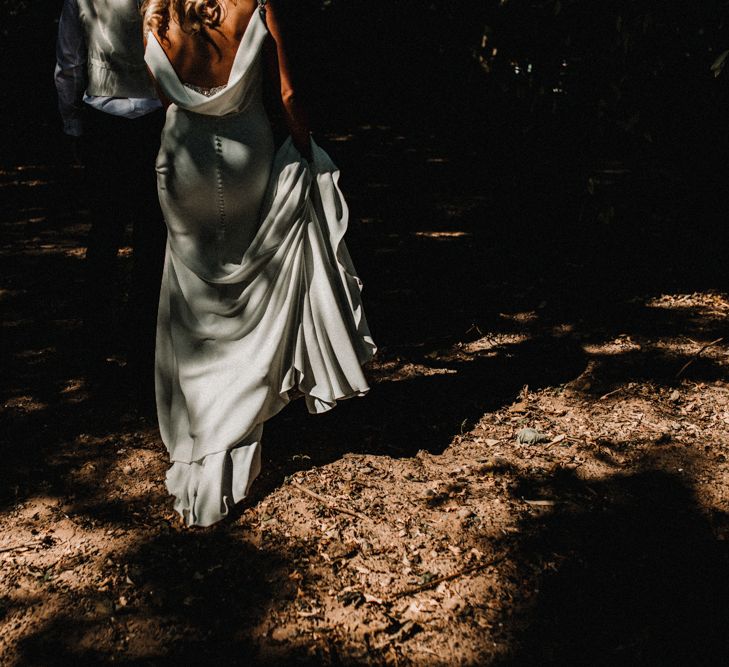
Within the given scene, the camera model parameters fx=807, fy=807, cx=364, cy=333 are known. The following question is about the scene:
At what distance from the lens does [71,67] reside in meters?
4.08

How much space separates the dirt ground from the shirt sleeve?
135 cm

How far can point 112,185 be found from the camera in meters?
4.20

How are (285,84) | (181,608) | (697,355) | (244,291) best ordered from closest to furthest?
1. (181,608)
2. (285,84)
3. (244,291)
4. (697,355)

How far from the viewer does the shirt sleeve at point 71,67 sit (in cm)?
402

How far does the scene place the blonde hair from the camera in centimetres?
308

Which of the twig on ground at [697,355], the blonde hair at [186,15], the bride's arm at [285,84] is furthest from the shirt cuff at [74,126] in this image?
the twig on ground at [697,355]

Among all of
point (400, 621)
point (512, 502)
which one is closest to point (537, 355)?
point (512, 502)

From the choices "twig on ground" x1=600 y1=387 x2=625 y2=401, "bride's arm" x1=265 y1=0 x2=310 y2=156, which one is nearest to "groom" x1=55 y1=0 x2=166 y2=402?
"bride's arm" x1=265 y1=0 x2=310 y2=156

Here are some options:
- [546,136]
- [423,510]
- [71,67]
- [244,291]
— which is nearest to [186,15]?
[244,291]

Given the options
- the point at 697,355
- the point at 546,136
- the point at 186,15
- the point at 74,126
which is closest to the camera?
the point at 186,15

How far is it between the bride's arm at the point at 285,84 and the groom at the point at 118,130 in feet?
3.35

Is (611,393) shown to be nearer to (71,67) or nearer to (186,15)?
(186,15)

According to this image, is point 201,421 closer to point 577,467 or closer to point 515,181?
point 577,467

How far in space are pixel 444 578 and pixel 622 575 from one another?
0.67m
